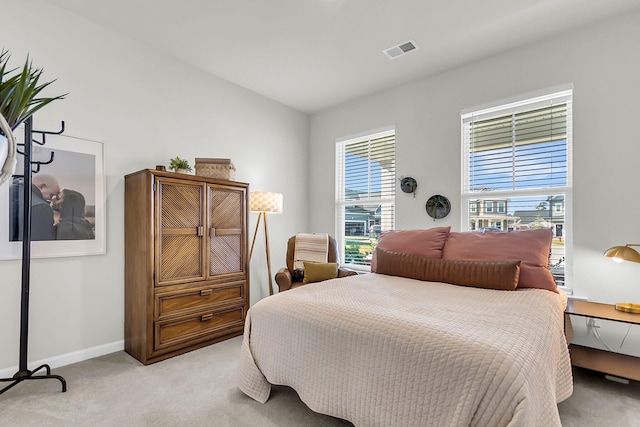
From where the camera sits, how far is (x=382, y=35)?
278 centimetres

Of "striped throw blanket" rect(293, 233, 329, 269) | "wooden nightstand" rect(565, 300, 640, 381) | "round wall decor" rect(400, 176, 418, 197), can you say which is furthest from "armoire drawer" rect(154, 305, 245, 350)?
"wooden nightstand" rect(565, 300, 640, 381)

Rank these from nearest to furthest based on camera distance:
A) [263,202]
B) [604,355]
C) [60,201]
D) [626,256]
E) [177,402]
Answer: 1. [177,402]
2. [626,256]
3. [604,355]
4. [60,201]
5. [263,202]

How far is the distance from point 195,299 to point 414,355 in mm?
2149

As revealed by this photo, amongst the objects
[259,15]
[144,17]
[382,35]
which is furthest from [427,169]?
[144,17]

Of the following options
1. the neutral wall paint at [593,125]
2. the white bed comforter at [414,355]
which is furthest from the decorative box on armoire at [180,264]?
the neutral wall paint at [593,125]

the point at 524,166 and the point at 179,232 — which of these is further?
the point at 524,166

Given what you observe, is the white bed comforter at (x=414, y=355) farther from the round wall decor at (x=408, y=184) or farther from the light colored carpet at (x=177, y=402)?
the round wall decor at (x=408, y=184)

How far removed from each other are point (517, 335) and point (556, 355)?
1.21 feet

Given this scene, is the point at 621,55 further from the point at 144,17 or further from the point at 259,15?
the point at 144,17

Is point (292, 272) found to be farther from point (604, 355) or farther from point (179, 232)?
point (604, 355)

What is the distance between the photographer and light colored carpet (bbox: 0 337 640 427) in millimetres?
1750

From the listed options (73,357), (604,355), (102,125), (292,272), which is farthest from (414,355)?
(102,125)

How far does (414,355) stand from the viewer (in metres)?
1.32

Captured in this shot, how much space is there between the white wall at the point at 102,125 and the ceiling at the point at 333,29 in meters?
0.19
